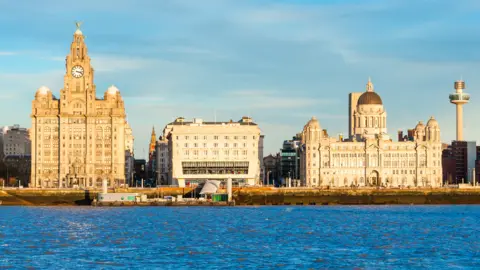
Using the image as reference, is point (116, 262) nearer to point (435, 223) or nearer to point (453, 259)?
point (453, 259)

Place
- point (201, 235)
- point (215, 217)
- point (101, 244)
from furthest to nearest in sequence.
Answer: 1. point (215, 217)
2. point (201, 235)
3. point (101, 244)

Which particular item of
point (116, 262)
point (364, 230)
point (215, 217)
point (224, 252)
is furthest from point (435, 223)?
point (116, 262)

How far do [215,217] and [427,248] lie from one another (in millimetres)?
60292

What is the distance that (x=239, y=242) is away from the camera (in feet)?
352

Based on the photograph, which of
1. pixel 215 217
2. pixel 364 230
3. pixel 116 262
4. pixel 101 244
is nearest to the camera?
pixel 116 262

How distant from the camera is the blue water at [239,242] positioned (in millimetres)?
88562

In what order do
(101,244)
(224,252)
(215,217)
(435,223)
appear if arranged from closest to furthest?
(224,252) → (101,244) → (435,223) → (215,217)

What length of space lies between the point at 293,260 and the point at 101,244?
21.9 metres

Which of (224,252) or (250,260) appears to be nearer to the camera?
(250,260)

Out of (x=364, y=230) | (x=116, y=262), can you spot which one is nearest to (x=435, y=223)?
(x=364, y=230)

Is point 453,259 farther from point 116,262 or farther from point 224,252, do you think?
point 116,262

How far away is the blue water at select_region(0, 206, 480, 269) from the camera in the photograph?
3487 inches

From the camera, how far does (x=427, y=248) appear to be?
102 m

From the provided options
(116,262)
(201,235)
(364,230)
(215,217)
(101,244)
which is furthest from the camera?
(215,217)
